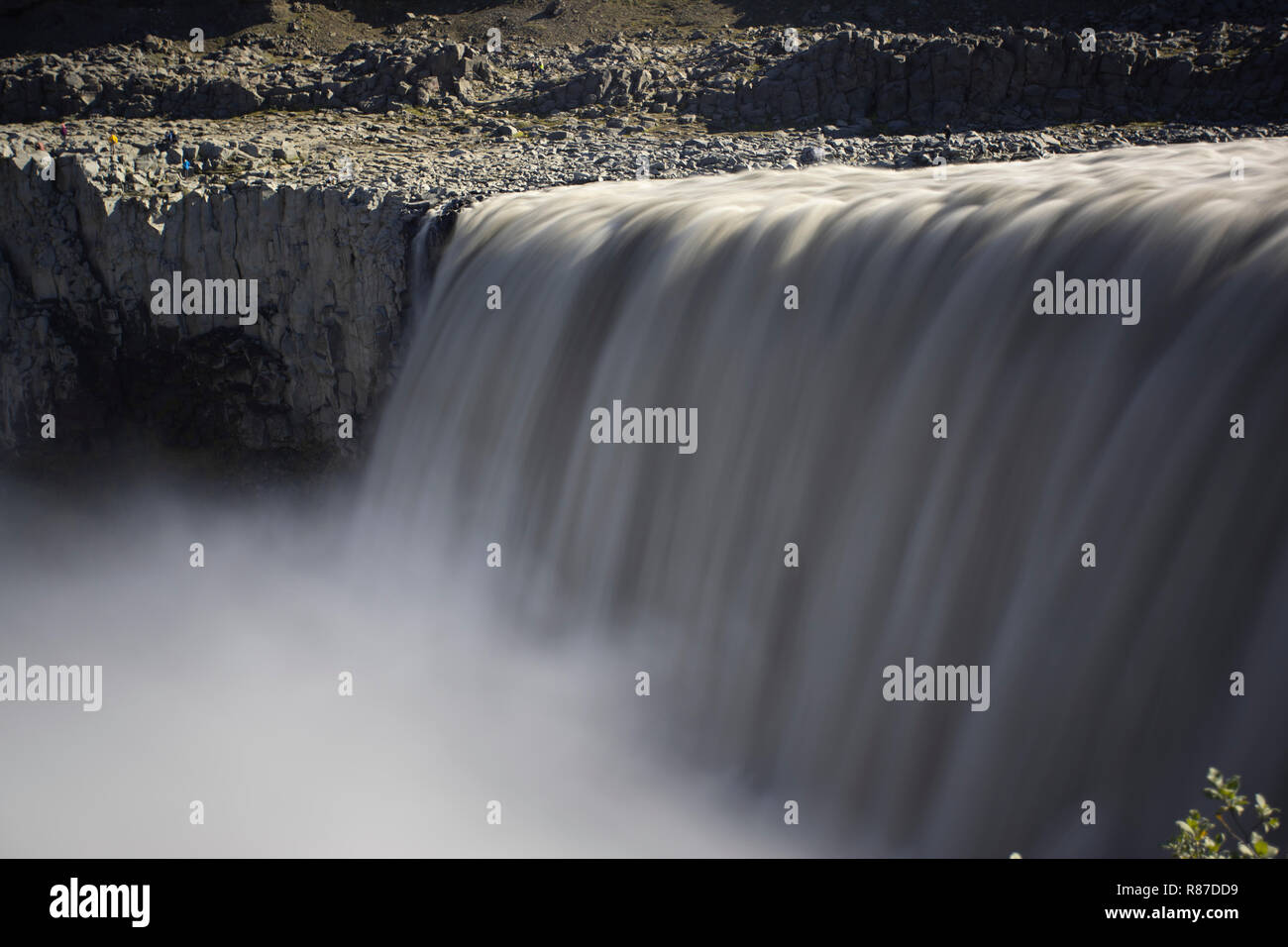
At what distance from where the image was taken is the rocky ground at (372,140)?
1241 cm

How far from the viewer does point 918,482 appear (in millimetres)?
6137

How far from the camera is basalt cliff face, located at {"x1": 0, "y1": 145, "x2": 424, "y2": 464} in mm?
12086

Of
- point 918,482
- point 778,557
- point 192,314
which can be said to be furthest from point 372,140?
point 918,482

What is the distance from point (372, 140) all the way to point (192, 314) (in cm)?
416

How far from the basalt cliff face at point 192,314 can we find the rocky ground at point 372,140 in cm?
3

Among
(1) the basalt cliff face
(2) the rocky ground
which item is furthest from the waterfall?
(2) the rocky ground

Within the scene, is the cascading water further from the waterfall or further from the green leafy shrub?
the green leafy shrub

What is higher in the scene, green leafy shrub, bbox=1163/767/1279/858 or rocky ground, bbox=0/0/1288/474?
rocky ground, bbox=0/0/1288/474

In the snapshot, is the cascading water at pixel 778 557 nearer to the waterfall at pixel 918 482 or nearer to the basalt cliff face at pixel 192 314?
the waterfall at pixel 918 482

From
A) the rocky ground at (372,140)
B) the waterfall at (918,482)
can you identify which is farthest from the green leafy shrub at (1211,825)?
the rocky ground at (372,140)

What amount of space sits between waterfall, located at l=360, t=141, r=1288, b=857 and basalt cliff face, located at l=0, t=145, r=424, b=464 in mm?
2882

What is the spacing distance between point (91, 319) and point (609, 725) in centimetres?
1011

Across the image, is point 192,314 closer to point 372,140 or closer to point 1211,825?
point 372,140

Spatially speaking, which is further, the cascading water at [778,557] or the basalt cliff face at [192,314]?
the basalt cliff face at [192,314]
